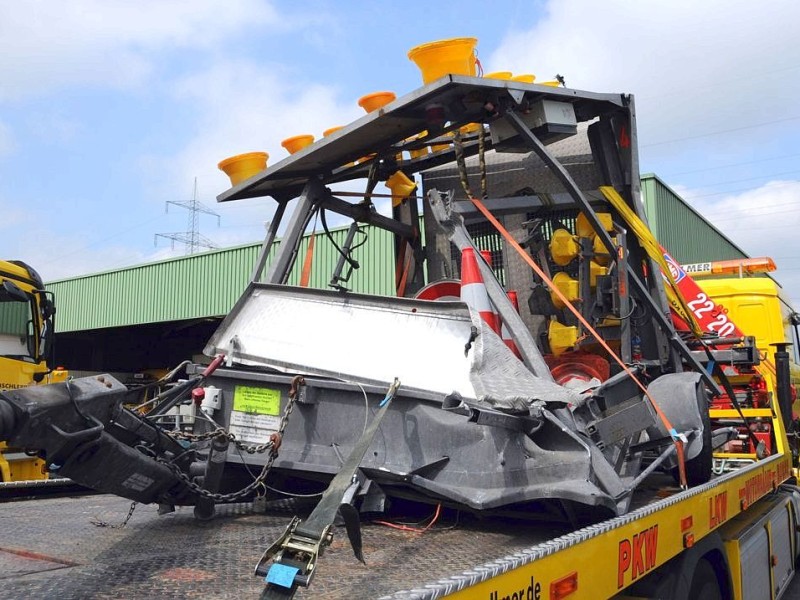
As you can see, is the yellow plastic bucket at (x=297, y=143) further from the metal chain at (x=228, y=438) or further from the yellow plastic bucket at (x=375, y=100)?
the metal chain at (x=228, y=438)

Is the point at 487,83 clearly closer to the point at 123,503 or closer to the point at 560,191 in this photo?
the point at 560,191

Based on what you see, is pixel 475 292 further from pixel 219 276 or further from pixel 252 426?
pixel 219 276

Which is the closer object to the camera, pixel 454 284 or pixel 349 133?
pixel 349 133

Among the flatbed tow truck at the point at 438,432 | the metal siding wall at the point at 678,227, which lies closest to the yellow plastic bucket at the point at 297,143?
the flatbed tow truck at the point at 438,432

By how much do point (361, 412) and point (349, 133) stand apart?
179 centimetres

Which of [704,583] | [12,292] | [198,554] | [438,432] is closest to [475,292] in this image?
[438,432]

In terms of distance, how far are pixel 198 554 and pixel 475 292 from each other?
5.93 ft

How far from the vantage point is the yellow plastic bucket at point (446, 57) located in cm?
405

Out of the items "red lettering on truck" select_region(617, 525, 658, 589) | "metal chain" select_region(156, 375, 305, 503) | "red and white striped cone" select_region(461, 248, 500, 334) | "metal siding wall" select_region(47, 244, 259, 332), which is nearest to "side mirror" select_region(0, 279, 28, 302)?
"metal chain" select_region(156, 375, 305, 503)

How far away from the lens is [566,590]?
2.51 metres

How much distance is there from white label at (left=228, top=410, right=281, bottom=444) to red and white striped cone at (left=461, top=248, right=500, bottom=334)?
110 cm

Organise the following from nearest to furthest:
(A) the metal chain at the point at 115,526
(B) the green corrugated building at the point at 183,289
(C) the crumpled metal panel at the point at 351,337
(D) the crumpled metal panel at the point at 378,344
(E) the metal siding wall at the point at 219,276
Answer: (D) the crumpled metal panel at the point at 378,344 → (C) the crumpled metal panel at the point at 351,337 → (A) the metal chain at the point at 115,526 → (E) the metal siding wall at the point at 219,276 → (B) the green corrugated building at the point at 183,289

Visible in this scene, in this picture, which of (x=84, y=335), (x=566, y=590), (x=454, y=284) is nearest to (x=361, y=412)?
(x=566, y=590)

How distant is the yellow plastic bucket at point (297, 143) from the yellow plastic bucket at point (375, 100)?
1.33 ft
